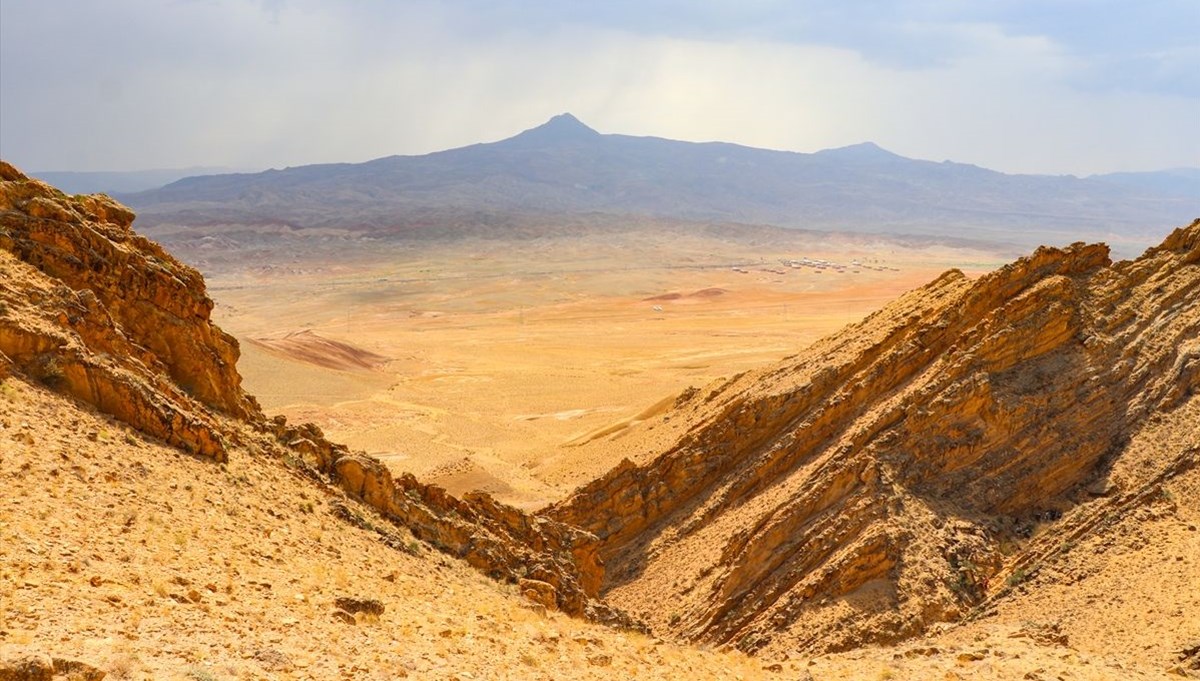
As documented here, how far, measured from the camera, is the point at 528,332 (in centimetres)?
6844

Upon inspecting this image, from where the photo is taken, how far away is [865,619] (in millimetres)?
13750

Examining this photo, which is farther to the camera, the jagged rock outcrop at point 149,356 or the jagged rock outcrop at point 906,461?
the jagged rock outcrop at point 906,461

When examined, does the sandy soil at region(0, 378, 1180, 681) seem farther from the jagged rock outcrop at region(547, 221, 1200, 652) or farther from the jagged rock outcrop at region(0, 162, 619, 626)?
the jagged rock outcrop at region(547, 221, 1200, 652)

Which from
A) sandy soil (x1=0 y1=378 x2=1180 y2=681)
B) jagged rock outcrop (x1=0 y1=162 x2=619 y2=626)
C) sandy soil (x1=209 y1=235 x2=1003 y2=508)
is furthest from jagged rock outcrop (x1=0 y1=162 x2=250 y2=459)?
sandy soil (x1=209 y1=235 x2=1003 y2=508)

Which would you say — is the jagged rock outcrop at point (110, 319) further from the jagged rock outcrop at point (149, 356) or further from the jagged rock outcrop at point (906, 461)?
the jagged rock outcrop at point (906, 461)

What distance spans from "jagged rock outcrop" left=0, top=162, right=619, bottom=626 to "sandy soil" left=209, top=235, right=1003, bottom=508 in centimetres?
800

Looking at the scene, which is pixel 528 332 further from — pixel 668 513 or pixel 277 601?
pixel 277 601

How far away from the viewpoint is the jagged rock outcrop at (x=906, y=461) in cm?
1438

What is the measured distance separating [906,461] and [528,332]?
53504 millimetres

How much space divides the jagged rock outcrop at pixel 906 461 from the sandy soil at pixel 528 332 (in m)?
3.19

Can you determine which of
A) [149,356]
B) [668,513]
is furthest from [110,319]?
[668,513]

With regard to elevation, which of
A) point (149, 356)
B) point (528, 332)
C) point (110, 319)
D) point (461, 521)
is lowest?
point (528, 332)

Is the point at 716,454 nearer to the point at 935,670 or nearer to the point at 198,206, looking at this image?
the point at 935,670

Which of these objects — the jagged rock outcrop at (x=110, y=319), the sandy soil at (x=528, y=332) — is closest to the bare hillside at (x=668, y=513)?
the jagged rock outcrop at (x=110, y=319)
